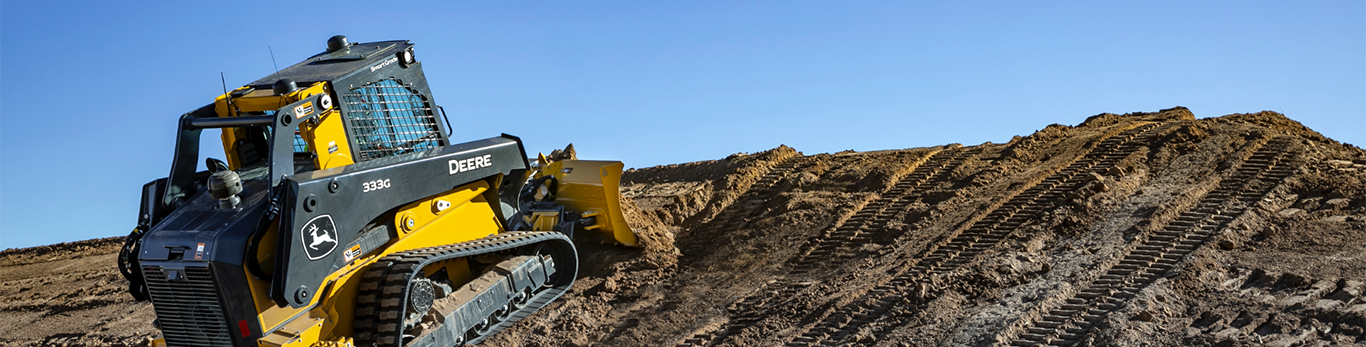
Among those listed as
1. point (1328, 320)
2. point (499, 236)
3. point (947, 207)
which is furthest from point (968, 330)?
point (499, 236)

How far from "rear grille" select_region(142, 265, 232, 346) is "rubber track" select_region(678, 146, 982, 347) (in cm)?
312

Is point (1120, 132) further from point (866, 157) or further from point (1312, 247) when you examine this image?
point (1312, 247)

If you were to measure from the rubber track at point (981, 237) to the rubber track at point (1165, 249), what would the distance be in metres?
1.06

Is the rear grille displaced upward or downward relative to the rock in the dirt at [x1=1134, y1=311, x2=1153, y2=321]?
downward

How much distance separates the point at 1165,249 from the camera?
7.84 metres

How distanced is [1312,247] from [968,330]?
3.11 m

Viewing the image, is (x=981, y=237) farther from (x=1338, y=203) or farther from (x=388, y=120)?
(x=388, y=120)

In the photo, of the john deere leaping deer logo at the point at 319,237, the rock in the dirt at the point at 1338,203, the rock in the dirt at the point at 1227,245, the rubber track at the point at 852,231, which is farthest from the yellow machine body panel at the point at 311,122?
the rock in the dirt at the point at 1338,203

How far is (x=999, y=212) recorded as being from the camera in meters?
9.19

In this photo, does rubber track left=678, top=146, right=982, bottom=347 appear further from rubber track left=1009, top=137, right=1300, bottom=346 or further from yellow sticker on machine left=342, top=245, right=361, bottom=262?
yellow sticker on machine left=342, top=245, right=361, bottom=262

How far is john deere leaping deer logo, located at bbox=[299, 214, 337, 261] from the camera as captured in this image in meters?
6.05

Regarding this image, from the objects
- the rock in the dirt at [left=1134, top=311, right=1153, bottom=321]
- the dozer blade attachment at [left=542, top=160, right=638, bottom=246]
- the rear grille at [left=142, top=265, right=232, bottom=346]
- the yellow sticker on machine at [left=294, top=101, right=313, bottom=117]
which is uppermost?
the yellow sticker on machine at [left=294, top=101, right=313, bottom=117]

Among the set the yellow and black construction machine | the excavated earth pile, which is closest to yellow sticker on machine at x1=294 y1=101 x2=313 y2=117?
the yellow and black construction machine

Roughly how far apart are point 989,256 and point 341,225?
16.6ft
